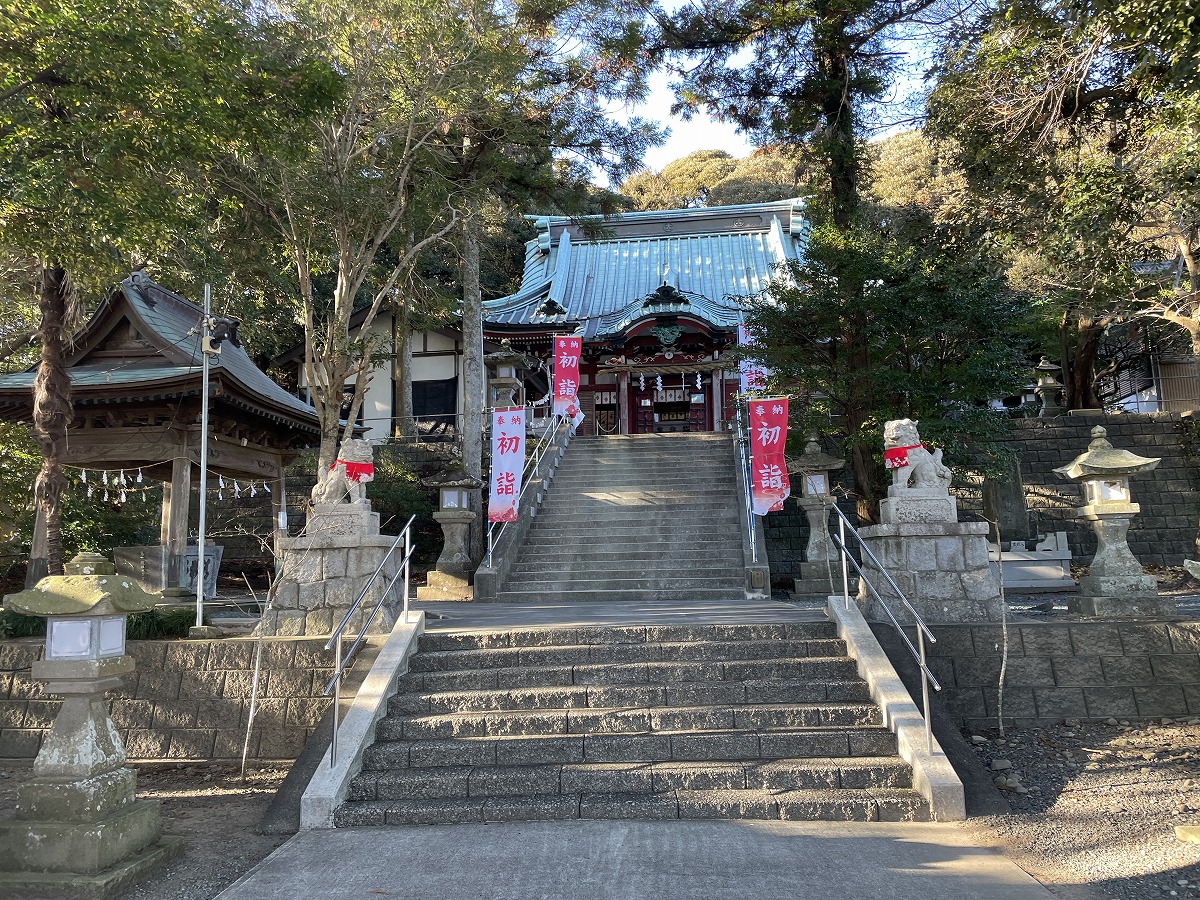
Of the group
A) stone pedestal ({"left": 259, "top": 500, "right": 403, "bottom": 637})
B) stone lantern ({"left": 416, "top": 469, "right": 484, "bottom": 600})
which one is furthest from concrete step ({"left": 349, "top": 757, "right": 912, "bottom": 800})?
stone lantern ({"left": 416, "top": 469, "right": 484, "bottom": 600})

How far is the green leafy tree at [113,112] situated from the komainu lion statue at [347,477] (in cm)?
267

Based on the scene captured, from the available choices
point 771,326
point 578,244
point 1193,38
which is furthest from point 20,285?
point 578,244

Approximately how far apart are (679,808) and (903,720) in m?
1.68

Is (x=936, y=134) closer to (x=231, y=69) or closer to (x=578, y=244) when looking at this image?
(x=231, y=69)

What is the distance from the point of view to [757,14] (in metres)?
11.3

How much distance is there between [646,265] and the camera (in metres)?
24.9

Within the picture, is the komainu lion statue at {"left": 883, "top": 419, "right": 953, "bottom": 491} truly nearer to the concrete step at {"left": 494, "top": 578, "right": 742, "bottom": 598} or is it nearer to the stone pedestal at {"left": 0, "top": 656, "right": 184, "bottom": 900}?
the concrete step at {"left": 494, "top": 578, "right": 742, "bottom": 598}

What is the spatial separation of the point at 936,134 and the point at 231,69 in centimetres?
869

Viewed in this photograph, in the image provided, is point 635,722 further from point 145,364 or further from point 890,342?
point 145,364

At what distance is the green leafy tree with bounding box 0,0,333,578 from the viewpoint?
5.61 metres

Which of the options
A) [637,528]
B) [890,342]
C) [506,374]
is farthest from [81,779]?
[506,374]

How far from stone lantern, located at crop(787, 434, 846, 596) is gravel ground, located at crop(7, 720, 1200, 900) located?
4.97 meters

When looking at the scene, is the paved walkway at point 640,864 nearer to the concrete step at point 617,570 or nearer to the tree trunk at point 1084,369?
the concrete step at point 617,570

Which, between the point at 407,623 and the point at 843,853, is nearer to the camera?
the point at 843,853
